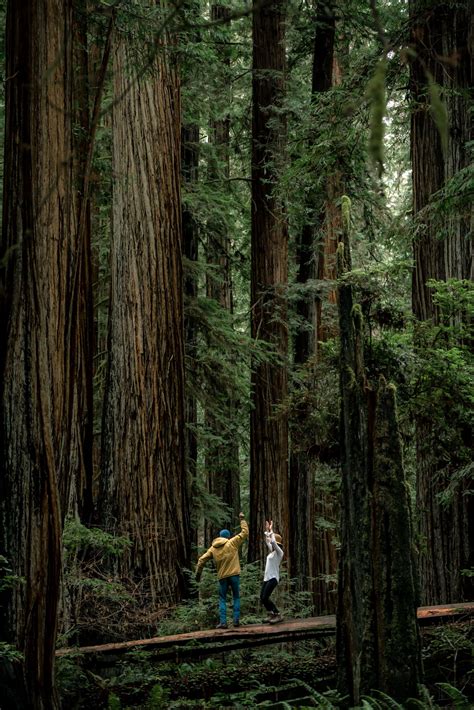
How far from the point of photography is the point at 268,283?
16.9 meters

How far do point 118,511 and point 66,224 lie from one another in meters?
6.19

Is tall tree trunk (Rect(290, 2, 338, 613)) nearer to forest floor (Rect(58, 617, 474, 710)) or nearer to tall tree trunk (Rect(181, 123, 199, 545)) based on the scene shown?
tall tree trunk (Rect(181, 123, 199, 545))

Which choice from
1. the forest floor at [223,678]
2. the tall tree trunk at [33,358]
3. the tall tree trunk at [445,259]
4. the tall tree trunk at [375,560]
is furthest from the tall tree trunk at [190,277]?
the tall tree trunk at [33,358]

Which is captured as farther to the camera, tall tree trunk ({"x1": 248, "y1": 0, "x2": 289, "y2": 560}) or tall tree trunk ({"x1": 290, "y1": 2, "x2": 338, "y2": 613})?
tall tree trunk ({"x1": 290, "y1": 2, "x2": 338, "y2": 613})

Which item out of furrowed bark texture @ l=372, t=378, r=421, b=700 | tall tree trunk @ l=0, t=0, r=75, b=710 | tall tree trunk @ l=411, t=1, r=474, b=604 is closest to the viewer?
tall tree trunk @ l=0, t=0, r=75, b=710

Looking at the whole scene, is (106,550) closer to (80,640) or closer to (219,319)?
(80,640)

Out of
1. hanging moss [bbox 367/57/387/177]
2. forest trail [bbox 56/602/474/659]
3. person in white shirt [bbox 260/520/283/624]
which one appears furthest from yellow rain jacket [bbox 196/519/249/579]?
Result: hanging moss [bbox 367/57/387/177]

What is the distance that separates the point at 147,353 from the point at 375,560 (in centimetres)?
567

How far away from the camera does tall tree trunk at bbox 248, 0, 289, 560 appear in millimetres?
16047

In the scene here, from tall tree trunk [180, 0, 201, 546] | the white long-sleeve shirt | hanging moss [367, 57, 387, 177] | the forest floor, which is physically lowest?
the forest floor

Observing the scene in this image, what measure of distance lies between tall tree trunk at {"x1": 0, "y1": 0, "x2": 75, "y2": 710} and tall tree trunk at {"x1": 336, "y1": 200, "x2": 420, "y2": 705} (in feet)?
7.91

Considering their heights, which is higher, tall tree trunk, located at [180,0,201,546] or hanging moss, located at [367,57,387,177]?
tall tree trunk, located at [180,0,201,546]

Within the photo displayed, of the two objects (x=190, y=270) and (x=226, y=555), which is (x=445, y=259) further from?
(x=190, y=270)

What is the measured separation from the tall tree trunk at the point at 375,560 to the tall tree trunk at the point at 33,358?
2411 millimetres
